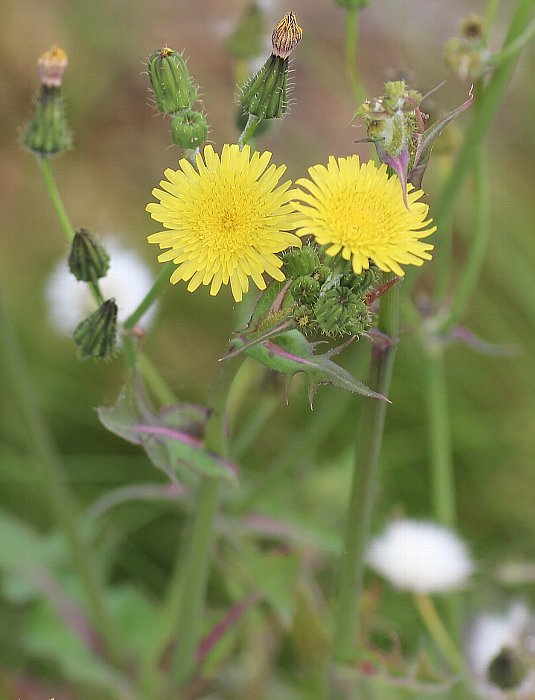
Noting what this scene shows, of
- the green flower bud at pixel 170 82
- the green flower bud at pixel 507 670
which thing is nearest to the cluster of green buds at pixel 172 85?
the green flower bud at pixel 170 82

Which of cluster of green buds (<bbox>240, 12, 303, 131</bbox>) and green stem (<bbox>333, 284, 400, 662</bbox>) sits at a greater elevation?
cluster of green buds (<bbox>240, 12, 303, 131</bbox>)

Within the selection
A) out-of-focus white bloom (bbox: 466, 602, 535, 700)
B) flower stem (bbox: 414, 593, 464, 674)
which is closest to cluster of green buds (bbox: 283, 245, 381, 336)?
flower stem (bbox: 414, 593, 464, 674)

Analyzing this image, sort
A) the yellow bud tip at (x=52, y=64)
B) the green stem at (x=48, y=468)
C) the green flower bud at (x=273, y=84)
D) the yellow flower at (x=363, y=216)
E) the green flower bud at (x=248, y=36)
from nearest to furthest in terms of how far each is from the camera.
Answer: the yellow flower at (x=363, y=216) → the green flower bud at (x=273, y=84) → the yellow bud tip at (x=52, y=64) → the green stem at (x=48, y=468) → the green flower bud at (x=248, y=36)

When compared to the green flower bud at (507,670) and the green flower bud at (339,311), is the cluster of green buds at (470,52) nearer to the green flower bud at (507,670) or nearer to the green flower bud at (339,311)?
the green flower bud at (339,311)

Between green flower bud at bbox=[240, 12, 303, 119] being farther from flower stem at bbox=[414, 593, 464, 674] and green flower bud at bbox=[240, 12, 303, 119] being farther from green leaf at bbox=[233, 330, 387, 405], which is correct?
flower stem at bbox=[414, 593, 464, 674]

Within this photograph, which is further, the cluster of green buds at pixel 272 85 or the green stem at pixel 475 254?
the green stem at pixel 475 254

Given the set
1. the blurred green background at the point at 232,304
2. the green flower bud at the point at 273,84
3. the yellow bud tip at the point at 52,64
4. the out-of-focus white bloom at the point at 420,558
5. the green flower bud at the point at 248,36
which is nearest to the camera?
the green flower bud at the point at 273,84

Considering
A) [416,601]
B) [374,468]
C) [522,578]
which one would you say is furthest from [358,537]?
[522,578]
